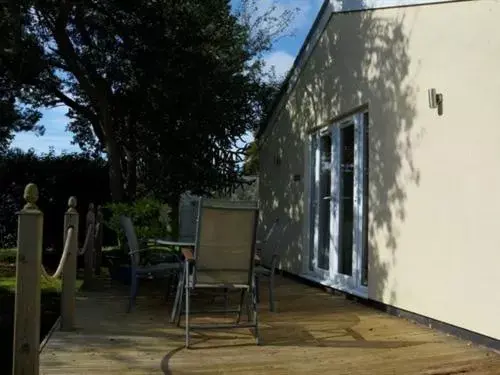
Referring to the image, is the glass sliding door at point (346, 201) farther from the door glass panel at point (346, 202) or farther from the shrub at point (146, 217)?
the shrub at point (146, 217)

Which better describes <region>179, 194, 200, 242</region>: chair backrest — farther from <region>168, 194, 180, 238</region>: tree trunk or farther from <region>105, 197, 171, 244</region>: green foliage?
<region>168, 194, 180, 238</region>: tree trunk

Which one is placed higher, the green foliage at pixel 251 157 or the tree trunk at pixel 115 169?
the green foliage at pixel 251 157

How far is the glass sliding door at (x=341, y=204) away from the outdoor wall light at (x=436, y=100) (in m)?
1.53

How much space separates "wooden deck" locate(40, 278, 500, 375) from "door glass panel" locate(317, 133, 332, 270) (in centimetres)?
203

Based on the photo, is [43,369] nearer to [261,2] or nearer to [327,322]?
[327,322]

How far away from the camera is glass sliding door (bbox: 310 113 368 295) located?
6426mm

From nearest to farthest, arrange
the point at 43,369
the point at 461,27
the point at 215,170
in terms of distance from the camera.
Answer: the point at 43,369 < the point at 461,27 < the point at 215,170

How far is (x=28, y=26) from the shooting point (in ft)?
29.4

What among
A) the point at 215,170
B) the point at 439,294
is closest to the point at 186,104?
the point at 215,170

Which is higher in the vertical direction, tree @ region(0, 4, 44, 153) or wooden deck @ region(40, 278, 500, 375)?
tree @ region(0, 4, 44, 153)

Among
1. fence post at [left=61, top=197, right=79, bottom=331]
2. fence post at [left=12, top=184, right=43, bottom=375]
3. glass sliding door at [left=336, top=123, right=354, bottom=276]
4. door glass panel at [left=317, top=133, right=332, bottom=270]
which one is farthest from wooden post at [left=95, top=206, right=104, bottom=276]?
fence post at [left=12, top=184, right=43, bottom=375]

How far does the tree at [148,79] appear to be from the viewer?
8.83 m

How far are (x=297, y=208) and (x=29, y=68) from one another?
15.5 ft

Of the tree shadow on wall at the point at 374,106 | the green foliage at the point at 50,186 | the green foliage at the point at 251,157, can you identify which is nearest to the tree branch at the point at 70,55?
the green foliage at the point at 50,186
